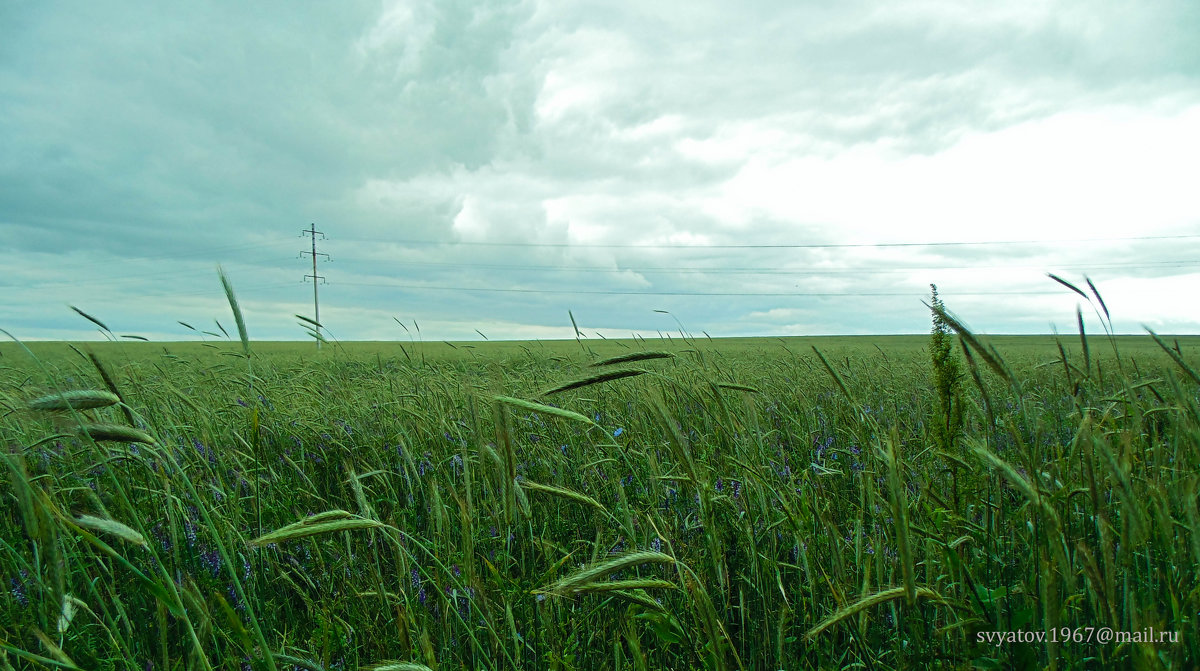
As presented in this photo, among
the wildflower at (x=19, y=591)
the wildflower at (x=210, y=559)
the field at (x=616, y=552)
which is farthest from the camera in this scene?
the wildflower at (x=210, y=559)

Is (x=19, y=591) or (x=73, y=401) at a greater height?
(x=73, y=401)

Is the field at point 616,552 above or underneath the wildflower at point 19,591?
above

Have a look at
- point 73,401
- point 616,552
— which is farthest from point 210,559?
point 616,552

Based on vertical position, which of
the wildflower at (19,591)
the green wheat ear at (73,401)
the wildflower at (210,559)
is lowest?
the wildflower at (19,591)

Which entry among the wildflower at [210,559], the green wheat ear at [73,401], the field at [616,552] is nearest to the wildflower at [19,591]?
the field at [616,552]

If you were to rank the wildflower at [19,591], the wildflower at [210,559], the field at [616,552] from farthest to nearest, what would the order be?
the wildflower at [210,559] → the wildflower at [19,591] → the field at [616,552]

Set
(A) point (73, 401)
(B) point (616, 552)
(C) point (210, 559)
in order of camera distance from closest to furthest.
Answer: (A) point (73, 401) < (B) point (616, 552) < (C) point (210, 559)

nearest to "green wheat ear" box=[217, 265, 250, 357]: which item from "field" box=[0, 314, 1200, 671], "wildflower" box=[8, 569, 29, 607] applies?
"field" box=[0, 314, 1200, 671]

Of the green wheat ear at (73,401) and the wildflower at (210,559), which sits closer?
the green wheat ear at (73,401)

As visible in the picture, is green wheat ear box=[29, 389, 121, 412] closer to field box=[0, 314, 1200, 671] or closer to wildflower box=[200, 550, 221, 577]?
field box=[0, 314, 1200, 671]

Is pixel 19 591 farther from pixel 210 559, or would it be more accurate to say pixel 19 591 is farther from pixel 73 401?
pixel 73 401

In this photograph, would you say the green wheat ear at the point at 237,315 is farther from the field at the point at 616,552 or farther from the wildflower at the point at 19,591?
the wildflower at the point at 19,591

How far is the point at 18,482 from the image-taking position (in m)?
0.98

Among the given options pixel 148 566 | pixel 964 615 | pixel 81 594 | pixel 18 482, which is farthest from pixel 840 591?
pixel 81 594
